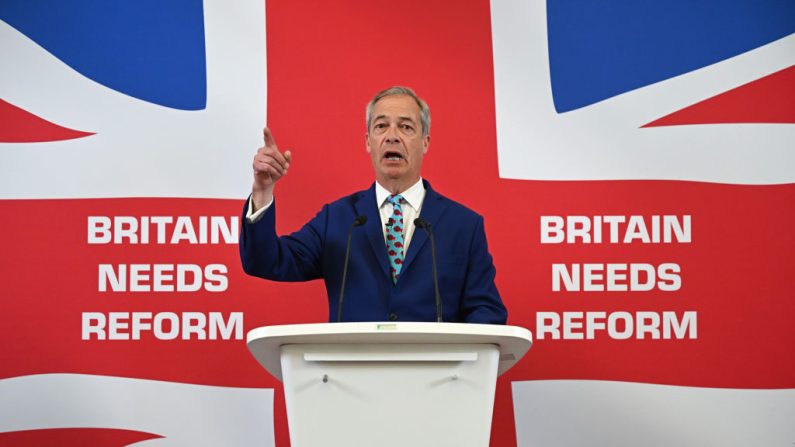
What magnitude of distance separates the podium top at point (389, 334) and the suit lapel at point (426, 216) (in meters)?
0.56

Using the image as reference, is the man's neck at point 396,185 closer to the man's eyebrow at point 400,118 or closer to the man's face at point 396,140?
the man's face at point 396,140

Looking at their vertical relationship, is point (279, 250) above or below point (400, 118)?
below

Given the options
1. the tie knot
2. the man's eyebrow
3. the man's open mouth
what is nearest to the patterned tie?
the tie knot

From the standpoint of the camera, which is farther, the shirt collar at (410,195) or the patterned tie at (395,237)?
the shirt collar at (410,195)

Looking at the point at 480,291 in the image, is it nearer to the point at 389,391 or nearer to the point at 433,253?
the point at 433,253

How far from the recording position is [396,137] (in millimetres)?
2547

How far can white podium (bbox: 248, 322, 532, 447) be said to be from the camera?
1796 mm

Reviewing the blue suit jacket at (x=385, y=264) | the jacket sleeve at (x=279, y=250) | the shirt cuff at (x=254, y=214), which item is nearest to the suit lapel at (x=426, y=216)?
the blue suit jacket at (x=385, y=264)

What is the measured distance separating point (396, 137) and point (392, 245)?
300 millimetres

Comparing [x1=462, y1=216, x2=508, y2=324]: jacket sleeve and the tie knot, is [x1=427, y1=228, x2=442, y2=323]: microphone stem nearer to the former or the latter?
[x1=462, y1=216, x2=508, y2=324]: jacket sleeve

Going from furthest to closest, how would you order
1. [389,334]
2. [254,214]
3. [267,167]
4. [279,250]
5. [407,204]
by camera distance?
[407,204], [279,250], [254,214], [267,167], [389,334]

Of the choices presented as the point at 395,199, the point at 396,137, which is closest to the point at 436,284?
the point at 395,199

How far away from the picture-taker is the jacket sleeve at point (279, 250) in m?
2.21

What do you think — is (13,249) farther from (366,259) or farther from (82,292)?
(366,259)
